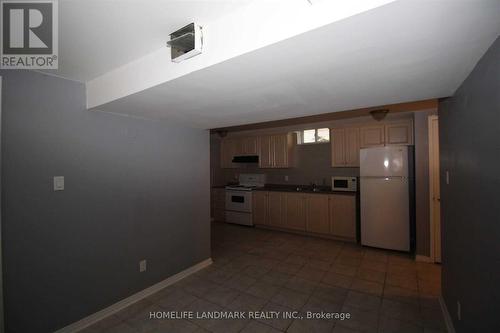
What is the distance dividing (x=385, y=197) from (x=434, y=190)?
2.10 ft

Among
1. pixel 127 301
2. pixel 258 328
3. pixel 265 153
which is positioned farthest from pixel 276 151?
pixel 127 301

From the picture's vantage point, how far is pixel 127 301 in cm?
236

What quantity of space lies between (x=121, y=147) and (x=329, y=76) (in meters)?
2.13

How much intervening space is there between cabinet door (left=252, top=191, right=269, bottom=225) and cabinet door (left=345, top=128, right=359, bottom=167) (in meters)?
1.89

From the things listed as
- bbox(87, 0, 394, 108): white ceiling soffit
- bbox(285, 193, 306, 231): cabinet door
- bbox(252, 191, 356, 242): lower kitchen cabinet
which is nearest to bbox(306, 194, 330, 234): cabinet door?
bbox(252, 191, 356, 242): lower kitchen cabinet

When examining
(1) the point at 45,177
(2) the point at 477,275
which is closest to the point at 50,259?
(1) the point at 45,177

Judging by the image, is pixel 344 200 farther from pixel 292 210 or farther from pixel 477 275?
pixel 477 275

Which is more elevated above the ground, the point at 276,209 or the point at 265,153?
the point at 265,153

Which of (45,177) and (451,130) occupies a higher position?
(451,130)

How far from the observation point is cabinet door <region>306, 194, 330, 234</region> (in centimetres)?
431

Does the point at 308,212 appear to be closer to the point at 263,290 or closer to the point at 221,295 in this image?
the point at 263,290

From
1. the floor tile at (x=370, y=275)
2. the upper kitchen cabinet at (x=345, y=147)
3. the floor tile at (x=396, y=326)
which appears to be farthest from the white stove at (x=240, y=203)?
the floor tile at (x=396, y=326)

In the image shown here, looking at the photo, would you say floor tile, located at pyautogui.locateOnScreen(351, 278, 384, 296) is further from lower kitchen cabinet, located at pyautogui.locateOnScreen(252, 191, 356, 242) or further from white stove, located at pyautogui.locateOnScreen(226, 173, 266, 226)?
white stove, located at pyautogui.locateOnScreen(226, 173, 266, 226)

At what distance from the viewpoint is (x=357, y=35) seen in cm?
93
